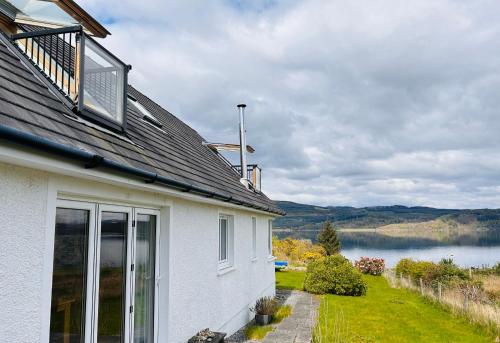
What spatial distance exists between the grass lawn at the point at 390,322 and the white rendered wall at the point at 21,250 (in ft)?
25.0

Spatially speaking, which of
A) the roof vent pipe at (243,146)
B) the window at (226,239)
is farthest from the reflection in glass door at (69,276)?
the roof vent pipe at (243,146)

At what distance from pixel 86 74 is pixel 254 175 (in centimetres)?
1161

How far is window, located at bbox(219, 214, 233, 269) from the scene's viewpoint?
10.3m

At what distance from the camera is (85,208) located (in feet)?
14.9

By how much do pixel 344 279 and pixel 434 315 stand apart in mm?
4501

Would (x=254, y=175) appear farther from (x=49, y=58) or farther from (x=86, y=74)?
(x=86, y=74)

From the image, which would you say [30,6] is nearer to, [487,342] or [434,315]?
[487,342]

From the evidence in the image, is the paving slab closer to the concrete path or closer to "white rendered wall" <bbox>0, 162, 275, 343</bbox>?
the concrete path

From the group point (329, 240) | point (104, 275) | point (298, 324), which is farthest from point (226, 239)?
point (329, 240)

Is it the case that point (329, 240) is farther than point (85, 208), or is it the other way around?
point (329, 240)

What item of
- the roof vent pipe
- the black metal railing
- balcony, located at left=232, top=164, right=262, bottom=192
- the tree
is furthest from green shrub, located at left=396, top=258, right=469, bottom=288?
the black metal railing

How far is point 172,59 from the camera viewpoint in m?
13.7

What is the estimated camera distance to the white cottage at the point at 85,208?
133 inches

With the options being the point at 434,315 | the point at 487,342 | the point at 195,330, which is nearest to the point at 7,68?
the point at 195,330
